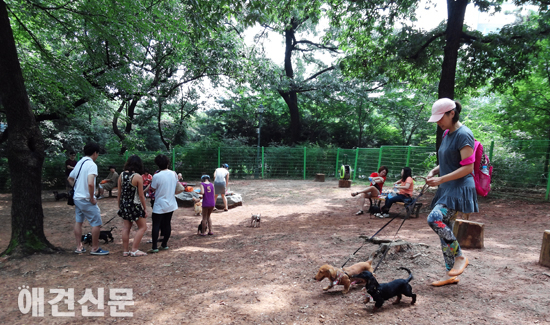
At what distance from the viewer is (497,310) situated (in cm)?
258

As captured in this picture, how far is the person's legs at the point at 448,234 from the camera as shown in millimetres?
2818

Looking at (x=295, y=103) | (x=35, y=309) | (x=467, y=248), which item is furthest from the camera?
(x=295, y=103)

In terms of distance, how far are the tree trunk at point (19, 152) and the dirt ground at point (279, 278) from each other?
0.48 meters

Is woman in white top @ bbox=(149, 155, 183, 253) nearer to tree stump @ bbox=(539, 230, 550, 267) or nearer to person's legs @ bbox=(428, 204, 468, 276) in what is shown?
person's legs @ bbox=(428, 204, 468, 276)

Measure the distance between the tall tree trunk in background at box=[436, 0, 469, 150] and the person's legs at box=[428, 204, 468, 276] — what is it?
7.03 m

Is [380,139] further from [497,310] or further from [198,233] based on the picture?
[497,310]

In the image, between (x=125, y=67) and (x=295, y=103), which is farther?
(x=295, y=103)

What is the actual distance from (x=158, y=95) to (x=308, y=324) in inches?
554

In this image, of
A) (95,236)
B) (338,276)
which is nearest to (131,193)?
(95,236)

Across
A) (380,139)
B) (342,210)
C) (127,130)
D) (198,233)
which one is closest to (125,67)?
(127,130)

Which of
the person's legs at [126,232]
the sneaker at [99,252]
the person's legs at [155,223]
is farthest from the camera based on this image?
the person's legs at [155,223]

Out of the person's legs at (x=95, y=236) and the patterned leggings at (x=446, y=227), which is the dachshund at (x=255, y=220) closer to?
the person's legs at (x=95, y=236)

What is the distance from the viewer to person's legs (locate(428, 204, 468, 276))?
2818mm

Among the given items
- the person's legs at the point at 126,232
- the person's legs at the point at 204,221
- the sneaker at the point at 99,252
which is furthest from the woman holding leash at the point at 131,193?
the person's legs at the point at 204,221
